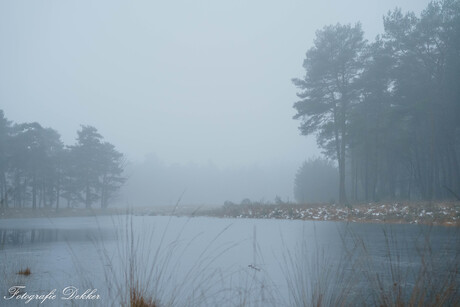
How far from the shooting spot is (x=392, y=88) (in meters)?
25.0

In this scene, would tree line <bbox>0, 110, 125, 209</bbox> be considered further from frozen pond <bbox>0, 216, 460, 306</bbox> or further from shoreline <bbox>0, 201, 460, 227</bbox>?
frozen pond <bbox>0, 216, 460, 306</bbox>

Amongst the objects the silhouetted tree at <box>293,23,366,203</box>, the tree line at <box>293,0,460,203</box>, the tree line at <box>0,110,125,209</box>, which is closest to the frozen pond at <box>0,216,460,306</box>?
the tree line at <box>293,0,460,203</box>

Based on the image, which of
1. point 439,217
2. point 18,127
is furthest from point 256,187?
point 439,217

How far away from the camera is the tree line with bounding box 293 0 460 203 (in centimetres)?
2173

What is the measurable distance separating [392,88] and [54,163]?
32968 millimetres

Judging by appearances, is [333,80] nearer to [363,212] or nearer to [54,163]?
[363,212]

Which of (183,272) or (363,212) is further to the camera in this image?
(363,212)

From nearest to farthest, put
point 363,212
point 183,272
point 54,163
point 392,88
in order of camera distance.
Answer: point 183,272 < point 363,212 < point 392,88 < point 54,163

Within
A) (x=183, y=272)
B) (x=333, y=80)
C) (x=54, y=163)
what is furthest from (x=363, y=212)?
(x=54, y=163)

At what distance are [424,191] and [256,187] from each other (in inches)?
2905

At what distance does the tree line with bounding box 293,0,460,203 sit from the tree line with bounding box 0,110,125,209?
68.3 feet

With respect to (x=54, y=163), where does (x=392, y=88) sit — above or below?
above

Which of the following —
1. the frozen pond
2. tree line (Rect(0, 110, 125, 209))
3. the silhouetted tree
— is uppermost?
the silhouetted tree

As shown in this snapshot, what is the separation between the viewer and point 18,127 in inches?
1575
